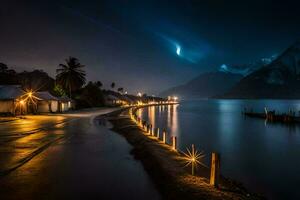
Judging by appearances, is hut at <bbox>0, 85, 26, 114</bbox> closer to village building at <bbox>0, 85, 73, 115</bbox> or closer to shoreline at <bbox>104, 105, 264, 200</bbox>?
village building at <bbox>0, 85, 73, 115</bbox>

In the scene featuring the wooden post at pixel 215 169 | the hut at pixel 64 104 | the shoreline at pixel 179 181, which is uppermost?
the hut at pixel 64 104

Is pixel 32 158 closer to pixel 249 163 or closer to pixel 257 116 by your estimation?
pixel 249 163

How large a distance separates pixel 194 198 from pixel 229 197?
144 cm

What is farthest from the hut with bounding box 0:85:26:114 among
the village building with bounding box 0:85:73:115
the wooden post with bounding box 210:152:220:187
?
the wooden post with bounding box 210:152:220:187

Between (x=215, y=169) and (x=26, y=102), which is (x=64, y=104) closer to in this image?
(x=26, y=102)

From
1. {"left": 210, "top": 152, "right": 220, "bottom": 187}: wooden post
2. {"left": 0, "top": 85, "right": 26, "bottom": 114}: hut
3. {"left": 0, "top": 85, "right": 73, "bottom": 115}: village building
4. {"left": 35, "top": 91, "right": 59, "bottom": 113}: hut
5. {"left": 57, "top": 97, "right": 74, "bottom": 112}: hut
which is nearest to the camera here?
{"left": 210, "top": 152, "right": 220, "bottom": 187}: wooden post

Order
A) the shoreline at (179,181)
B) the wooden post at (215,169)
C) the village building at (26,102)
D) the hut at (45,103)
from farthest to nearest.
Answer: the hut at (45,103), the village building at (26,102), the wooden post at (215,169), the shoreline at (179,181)

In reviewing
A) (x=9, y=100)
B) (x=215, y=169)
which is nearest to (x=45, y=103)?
(x=9, y=100)

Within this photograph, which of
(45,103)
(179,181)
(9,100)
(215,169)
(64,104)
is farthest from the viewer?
(64,104)

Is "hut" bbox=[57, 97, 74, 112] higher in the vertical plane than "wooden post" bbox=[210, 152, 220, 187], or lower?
higher

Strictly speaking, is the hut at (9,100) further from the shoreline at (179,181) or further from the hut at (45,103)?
the shoreline at (179,181)

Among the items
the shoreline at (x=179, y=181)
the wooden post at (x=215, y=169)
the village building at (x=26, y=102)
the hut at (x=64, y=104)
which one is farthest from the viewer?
the hut at (x=64, y=104)

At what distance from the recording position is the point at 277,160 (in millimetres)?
23469

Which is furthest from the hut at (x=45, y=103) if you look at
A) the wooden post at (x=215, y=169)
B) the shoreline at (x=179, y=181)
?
the wooden post at (x=215, y=169)
